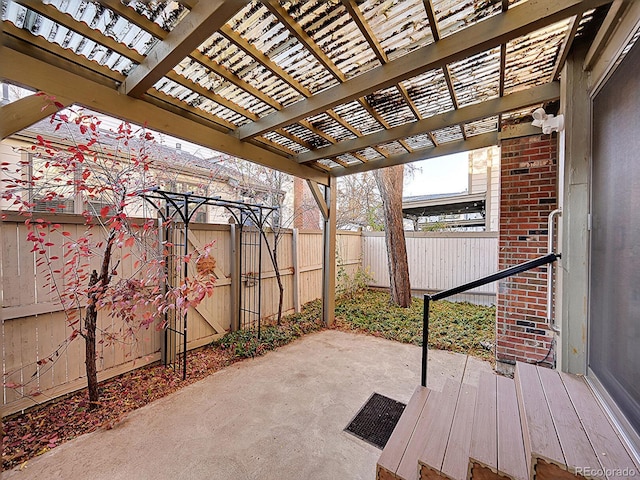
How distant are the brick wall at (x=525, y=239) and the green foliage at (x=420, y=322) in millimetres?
762

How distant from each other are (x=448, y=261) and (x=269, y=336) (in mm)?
4750

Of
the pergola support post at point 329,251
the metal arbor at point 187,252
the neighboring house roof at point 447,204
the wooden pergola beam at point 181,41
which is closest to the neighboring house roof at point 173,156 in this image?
the metal arbor at point 187,252

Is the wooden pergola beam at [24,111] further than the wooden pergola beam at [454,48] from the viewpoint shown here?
Yes

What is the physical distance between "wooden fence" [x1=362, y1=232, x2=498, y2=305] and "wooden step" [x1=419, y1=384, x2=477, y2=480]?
5.04m

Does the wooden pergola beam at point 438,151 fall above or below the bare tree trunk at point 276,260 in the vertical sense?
above

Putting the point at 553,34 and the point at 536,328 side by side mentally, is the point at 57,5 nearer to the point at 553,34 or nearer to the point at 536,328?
the point at 553,34

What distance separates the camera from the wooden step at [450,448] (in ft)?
5.45

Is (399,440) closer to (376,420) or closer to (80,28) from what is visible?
(376,420)

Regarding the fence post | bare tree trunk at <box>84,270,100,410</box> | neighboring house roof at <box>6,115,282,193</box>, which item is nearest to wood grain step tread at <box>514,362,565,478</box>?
bare tree trunk at <box>84,270,100,410</box>

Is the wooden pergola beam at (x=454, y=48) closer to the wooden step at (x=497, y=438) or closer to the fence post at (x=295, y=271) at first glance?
the wooden step at (x=497, y=438)

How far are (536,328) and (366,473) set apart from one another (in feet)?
A: 7.80

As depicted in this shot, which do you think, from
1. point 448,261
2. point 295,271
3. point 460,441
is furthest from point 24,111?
point 448,261

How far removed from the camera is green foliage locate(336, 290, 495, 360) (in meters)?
4.44

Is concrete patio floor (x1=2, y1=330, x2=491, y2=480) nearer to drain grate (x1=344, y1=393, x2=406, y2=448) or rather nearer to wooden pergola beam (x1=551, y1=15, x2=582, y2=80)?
drain grate (x1=344, y1=393, x2=406, y2=448)
